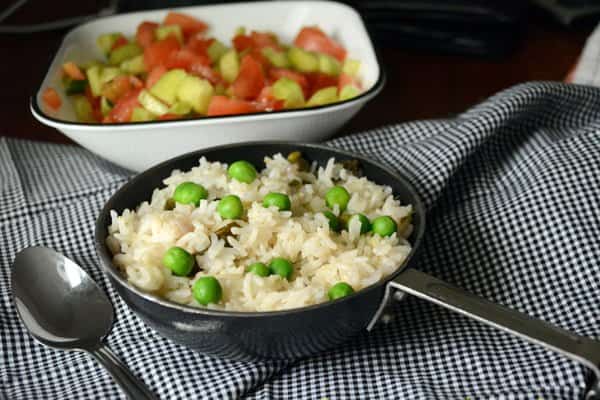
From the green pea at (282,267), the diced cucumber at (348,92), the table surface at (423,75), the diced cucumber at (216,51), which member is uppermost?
the green pea at (282,267)

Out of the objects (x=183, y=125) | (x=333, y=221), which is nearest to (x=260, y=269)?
(x=333, y=221)

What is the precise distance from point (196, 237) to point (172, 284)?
0.23ft

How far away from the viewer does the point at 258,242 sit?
1023 millimetres

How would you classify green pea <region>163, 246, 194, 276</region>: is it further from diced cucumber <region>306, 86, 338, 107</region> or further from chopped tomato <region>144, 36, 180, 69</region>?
chopped tomato <region>144, 36, 180, 69</region>

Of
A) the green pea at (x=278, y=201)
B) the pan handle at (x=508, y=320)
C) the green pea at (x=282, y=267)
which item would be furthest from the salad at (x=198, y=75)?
the pan handle at (x=508, y=320)

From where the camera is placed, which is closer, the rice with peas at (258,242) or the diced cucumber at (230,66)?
the rice with peas at (258,242)

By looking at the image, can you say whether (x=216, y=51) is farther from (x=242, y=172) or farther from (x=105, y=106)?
(x=242, y=172)

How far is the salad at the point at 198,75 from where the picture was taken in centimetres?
148

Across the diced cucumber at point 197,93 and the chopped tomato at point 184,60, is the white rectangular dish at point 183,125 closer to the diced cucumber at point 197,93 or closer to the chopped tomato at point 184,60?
the diced cucumber at point 197,93

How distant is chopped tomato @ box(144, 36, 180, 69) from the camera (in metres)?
1.62

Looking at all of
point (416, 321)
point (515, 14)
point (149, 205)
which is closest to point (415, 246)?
point (416, 321)

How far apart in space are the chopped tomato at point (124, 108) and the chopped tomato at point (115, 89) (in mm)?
20

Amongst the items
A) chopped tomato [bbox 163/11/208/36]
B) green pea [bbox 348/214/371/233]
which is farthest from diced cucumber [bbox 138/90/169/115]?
green pea [bbox 348/214/371/233]

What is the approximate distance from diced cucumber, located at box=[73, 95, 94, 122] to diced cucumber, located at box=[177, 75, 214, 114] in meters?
0.20
